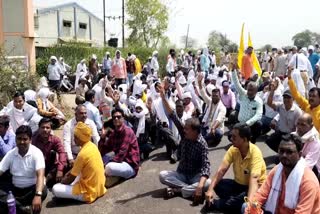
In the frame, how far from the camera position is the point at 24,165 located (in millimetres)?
5199

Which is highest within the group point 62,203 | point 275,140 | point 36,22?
point 36,22

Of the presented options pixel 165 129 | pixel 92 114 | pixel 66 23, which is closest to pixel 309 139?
pixel 165 129

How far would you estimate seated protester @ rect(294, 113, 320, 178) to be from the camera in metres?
5.11

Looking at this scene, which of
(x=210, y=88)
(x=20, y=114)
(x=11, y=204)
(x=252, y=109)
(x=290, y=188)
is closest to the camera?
(x=290, y=188)

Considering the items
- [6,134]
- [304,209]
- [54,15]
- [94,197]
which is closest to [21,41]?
[6,134]

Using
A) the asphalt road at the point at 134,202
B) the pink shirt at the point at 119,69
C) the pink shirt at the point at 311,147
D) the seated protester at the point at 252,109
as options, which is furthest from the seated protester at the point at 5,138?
the pink shirt at the point at 119,69

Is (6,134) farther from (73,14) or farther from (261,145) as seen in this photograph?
(73,14)

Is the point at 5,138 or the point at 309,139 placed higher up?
the point at 309,139

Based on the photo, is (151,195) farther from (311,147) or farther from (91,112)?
(311,147)

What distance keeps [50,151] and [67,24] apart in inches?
1823

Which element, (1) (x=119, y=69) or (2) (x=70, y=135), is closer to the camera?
(2) (x=70, y=135)

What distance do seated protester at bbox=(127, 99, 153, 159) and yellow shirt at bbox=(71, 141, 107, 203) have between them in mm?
2222

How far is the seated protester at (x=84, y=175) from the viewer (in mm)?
5500

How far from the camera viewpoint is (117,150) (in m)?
6.54
